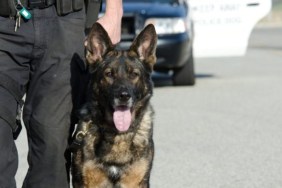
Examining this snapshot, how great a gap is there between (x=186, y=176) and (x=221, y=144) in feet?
5.00

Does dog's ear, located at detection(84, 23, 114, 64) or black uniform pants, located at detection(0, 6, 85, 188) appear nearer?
black uniform pants, located at detection(0, 6, 85, 188)

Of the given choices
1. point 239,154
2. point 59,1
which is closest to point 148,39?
point 59,1

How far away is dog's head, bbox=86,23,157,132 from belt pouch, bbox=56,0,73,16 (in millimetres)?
250

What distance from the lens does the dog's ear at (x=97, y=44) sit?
518 centimetres

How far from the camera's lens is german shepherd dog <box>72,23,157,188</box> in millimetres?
5102

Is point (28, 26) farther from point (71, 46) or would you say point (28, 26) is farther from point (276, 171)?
point (276, 171)

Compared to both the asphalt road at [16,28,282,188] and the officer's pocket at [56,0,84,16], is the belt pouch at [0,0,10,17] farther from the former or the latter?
the asphalt road at [16,28,282,188]

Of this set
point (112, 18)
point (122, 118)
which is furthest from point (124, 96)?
point (112, 18)

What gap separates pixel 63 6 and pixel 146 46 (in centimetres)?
65

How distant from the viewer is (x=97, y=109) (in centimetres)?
517

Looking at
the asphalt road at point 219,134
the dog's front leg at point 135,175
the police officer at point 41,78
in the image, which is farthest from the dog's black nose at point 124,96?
the asphalt road at point 219,134

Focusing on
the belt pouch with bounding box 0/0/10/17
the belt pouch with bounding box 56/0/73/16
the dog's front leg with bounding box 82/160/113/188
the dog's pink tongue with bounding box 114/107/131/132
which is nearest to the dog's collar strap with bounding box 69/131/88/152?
the dog's front leg with bounding box 82/160/113/188

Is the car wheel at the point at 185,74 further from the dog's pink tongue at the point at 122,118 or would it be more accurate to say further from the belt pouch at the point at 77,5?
the belt pouch at the point at 77,5

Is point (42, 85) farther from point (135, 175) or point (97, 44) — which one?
point (135, 175)
